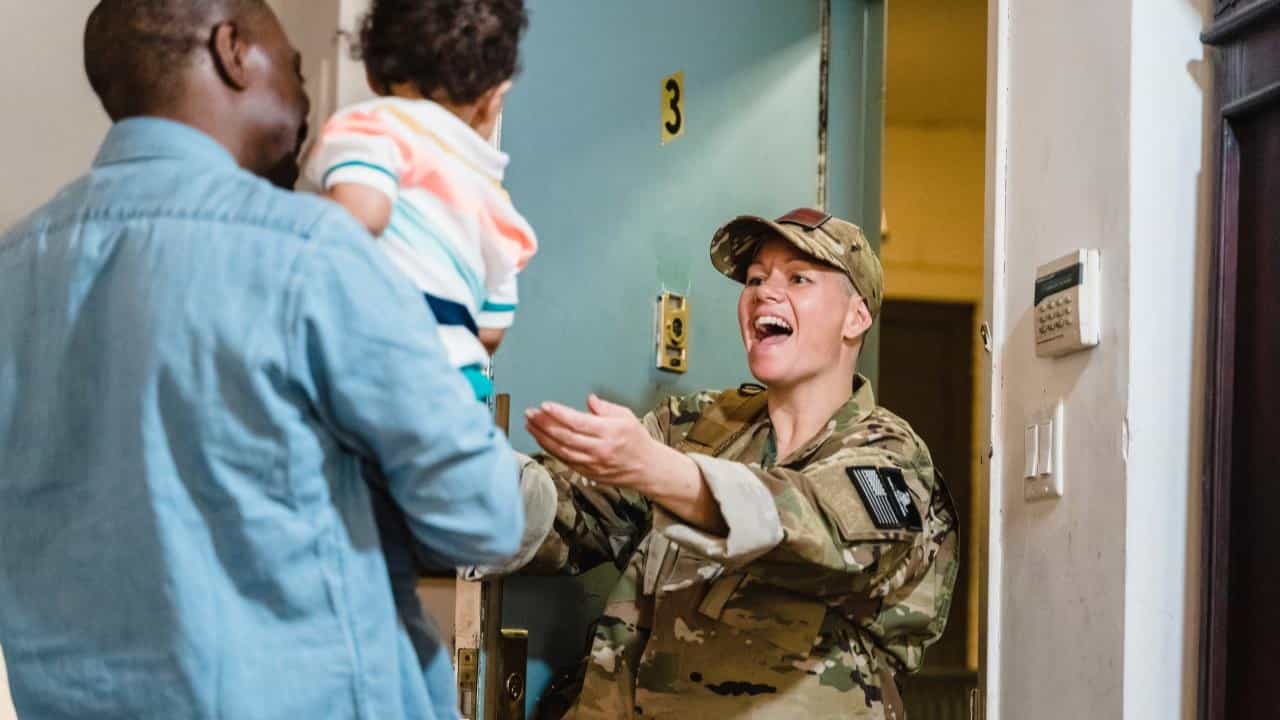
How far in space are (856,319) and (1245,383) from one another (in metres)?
0.78

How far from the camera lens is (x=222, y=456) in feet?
3.32

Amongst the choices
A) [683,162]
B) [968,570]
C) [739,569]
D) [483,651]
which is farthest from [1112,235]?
[968,570]

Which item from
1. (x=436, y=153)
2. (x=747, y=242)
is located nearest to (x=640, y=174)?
(x=747, y=242)

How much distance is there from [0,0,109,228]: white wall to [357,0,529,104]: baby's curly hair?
4.28 feet

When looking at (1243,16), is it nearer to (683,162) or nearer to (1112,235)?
(1112,235)

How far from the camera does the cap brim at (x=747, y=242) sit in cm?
233

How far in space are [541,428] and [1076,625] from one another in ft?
2.64

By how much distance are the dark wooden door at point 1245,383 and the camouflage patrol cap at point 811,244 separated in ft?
2.29

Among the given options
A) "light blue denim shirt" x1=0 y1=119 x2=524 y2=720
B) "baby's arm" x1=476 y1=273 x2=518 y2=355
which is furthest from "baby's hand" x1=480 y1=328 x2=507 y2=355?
"light blue denim shirt" x1=0 y1=119 x2=524 y2=720

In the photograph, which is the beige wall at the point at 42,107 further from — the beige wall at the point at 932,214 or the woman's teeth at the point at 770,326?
the beige wall at the point at 932,214

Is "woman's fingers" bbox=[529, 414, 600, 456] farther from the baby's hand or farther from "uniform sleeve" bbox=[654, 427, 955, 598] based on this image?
the baby's hand

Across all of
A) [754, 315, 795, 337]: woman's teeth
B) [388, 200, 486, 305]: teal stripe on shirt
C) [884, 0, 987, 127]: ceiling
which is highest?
[884, 0, 987, 127]: ceiling

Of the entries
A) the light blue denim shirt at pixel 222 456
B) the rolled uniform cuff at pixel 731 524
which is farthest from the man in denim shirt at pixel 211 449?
the rolled uniform cuff at pixel 731 524

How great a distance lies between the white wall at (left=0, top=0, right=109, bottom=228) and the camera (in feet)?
7.58
